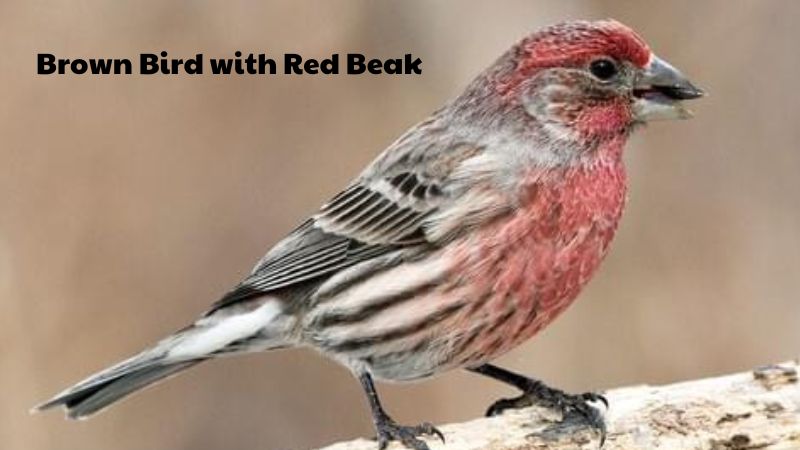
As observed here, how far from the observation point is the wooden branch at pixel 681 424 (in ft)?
24.1

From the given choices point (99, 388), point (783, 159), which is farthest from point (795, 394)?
point (783, 159)

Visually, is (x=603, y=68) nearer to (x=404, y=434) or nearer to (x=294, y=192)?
(x=404, y=434)

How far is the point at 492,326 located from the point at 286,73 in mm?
3566

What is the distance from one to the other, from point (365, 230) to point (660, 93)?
53.7 inches

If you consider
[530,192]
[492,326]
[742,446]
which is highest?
[530,192]

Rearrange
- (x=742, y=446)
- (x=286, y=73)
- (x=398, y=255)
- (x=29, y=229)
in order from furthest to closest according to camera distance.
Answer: (x=286, y=73), (x=29, y=229), (x=398, y=255), (x=742, y=446)

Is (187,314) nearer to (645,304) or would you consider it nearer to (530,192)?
(645,304)

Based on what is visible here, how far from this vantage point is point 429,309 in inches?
303

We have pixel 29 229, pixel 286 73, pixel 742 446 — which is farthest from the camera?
pixel 286 73

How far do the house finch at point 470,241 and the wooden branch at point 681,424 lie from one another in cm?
12

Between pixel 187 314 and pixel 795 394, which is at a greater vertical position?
pixel 187 314

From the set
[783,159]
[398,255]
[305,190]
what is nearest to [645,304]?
[783,159]

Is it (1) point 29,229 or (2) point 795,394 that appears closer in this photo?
(2) point 795,394

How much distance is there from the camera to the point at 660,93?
7812 millimetres
